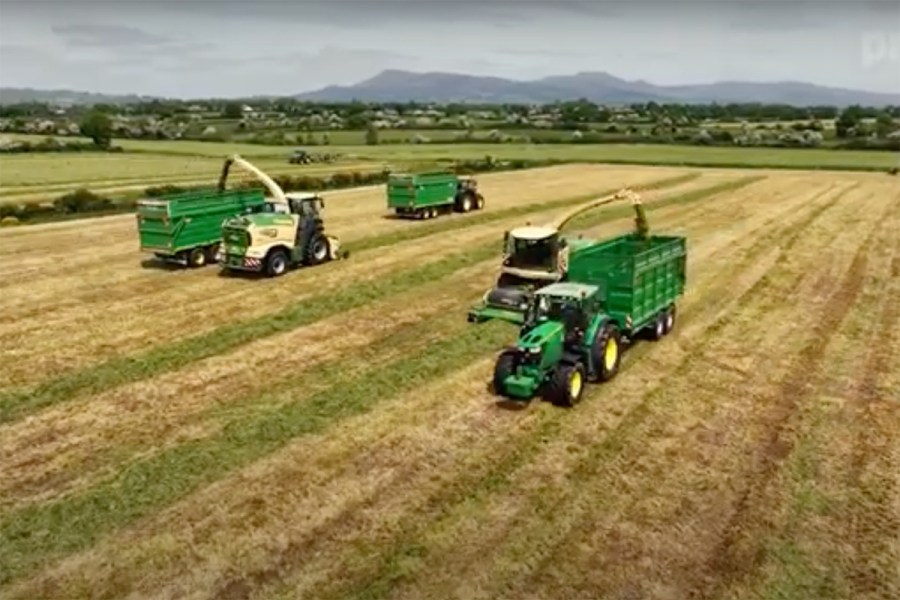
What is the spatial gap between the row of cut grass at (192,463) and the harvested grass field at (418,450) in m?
0.05

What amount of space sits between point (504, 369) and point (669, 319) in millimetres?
5969

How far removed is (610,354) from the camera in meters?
15.7

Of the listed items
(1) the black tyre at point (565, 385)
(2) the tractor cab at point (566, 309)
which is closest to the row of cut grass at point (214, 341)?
(2) the tractor cab at point (566, 309)

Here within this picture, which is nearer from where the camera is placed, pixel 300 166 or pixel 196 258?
pixel 196 258

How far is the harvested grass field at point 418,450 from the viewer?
9695 mm

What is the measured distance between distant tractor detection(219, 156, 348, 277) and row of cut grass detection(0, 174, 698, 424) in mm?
2745

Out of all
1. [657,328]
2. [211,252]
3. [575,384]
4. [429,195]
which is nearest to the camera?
[575,384]

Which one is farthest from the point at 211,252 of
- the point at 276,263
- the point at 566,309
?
the point at 566,309

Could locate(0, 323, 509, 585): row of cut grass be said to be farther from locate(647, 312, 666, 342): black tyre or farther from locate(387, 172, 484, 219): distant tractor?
locate(387, 172, 484, 219): distant tractor

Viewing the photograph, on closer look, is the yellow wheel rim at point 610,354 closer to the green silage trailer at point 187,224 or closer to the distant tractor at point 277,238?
the distant tractor at point 277,238

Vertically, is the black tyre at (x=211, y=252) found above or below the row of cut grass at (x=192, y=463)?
above

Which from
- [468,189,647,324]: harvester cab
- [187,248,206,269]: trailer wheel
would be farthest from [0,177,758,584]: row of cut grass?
[187,248,206,269]: trailer wheel

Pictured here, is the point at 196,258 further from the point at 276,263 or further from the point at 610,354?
the point at 610,354

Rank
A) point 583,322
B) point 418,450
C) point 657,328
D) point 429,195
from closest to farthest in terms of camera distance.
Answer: point 418,450
point 583,322
point 657,328
point 429,195
